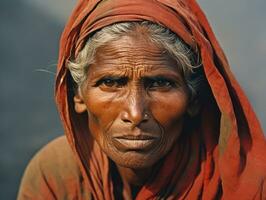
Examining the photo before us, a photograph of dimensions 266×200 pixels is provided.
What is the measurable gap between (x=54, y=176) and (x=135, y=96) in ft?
2.05

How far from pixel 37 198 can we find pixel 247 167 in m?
0.82

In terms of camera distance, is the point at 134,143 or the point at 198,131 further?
the point at 198,131

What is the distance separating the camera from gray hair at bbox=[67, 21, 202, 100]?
4.05 metres

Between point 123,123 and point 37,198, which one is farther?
point 37,198

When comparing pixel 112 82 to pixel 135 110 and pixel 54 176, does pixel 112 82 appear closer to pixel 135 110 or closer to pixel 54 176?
pixel 135 110

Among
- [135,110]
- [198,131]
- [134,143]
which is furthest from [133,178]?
[135,110]

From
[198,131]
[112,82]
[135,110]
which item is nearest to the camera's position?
[135,110]

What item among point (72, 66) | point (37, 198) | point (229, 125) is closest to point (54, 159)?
point (37, 198)

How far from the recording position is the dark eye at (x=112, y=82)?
4074mm

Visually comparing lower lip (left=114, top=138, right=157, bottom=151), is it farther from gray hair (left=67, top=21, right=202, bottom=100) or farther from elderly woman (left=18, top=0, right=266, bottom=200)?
gray hair (left=67, top=21, right=202, bottom=100)

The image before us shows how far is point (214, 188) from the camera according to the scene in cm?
428

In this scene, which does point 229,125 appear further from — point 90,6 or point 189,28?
point 90,6

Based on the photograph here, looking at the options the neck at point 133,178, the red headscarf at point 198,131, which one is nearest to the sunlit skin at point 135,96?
the red headscarf at point 198,131

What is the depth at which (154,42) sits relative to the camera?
13.3 feet
